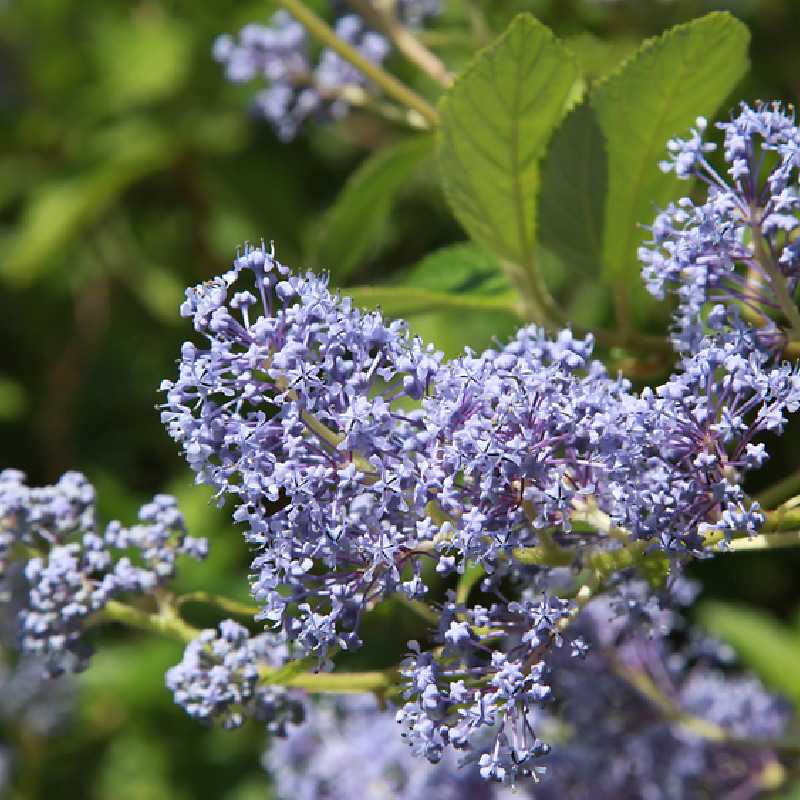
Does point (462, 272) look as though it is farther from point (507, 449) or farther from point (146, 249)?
point (146, 249)

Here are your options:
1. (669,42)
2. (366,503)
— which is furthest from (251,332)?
(669,42)

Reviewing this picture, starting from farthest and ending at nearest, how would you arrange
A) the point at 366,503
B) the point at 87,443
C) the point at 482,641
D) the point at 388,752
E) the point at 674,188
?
the point at 87,443, the point at 388,752, the point at 674,188, the point at 482,641, the point at 366,503

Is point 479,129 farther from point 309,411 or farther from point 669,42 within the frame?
point 309,411

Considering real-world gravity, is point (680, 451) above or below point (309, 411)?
below

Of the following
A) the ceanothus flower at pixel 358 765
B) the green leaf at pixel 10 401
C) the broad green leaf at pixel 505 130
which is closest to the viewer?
the broad green leaf at pixel 505 130

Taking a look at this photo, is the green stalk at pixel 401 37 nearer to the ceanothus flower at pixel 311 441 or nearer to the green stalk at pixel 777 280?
the green stalk at pixel 777 280

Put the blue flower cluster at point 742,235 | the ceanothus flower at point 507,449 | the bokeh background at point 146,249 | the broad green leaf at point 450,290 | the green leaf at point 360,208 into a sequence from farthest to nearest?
the bokeh background at point 146,249, the green leaf at point 360,208, the broad green leaf at point 450,290, the blue flower cluster at point 742,235, the ceanothus flower at point 507,449

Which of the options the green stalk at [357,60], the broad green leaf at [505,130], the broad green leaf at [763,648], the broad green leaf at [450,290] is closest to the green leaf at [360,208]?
the green stalk at [357,60]
